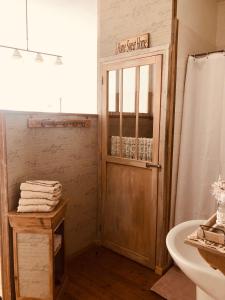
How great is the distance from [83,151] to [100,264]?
3.55 feet

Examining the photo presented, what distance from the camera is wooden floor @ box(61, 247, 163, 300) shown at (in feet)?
6.31

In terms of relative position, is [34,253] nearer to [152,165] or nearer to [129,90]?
[152,165]

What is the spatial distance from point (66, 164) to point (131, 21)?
1394mm

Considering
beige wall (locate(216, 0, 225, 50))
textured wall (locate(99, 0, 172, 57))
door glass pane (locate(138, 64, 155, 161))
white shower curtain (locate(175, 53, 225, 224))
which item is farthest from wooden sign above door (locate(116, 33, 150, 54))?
beige wall (locate(216, 0, 225, 50))

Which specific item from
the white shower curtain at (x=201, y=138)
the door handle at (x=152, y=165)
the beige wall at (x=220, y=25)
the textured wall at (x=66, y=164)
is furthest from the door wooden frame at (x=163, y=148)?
the beige wall at (x=220, y=25)

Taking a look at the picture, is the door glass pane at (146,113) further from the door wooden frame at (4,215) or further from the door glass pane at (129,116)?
the door wooden frame at (4,215)

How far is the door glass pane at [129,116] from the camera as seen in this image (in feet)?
7.34

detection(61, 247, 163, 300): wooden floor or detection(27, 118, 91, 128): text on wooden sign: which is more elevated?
detection(27, 118, 91, 128): text on wooden sign

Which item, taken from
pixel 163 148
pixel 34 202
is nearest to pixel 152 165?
pixel 163 148

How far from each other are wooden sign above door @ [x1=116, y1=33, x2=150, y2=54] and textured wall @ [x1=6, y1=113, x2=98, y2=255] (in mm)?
700

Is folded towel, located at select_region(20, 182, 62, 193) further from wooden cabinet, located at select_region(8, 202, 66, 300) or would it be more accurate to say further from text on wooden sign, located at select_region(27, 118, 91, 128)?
text on wooden sign, located at select_region(27, 118, 91, 128)

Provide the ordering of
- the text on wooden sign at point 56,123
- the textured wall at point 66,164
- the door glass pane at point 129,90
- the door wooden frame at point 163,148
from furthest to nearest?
the door glass pane at point 129,90, the door wooden frame at point 163,148, the text on wooden sign at point 56,123, the textured wall at point 66,164

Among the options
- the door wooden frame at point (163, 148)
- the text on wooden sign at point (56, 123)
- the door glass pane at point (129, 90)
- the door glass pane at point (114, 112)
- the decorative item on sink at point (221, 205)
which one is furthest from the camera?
the door glass pane at point (114, 112)

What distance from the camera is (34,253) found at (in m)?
1.66
